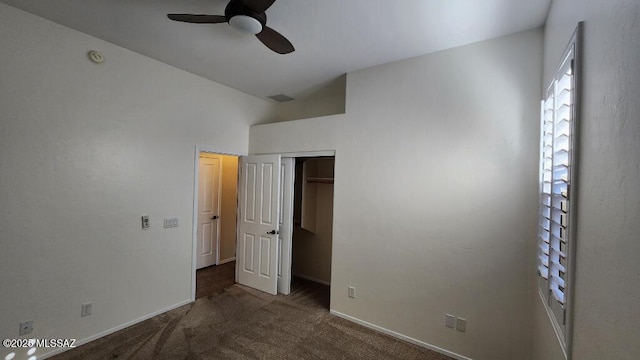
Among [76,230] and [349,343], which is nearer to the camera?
[76,230]

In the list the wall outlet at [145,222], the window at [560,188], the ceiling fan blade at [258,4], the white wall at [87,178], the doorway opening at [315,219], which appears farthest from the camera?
the doorway opening at [315,219]

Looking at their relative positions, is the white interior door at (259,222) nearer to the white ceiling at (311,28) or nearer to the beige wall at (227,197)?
the beige wall at (227,197)

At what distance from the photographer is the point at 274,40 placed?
205cm

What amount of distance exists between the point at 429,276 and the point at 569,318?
1398 mm

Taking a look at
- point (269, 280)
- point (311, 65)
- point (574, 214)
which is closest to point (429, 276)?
point (574, 214)

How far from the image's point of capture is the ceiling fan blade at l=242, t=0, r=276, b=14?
5.49 ft

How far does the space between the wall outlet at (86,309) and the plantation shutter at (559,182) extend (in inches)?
142

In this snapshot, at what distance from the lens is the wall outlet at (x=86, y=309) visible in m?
2.48

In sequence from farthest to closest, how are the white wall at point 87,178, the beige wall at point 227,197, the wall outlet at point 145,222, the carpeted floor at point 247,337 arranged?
the beige wall at point 227,197
the wall outlet at point 145,222
the carpeted floor at point 247,337
the white wall at point 87,178

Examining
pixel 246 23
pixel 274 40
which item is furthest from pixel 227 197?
pixel 246 23

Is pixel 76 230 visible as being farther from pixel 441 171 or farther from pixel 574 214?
pixel 574 214

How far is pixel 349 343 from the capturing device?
104 inches

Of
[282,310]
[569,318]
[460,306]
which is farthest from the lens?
[282,310]

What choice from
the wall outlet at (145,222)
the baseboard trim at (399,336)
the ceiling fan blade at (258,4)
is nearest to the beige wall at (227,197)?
the wall outlet at (145,222)
